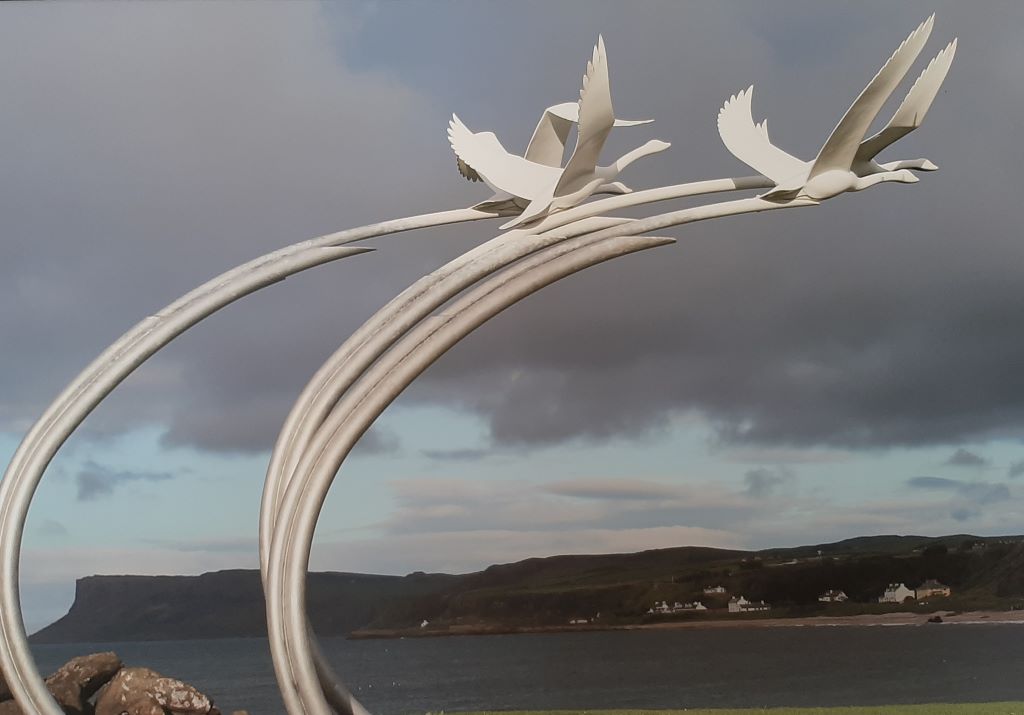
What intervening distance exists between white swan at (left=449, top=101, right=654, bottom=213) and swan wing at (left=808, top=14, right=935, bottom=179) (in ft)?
6.59

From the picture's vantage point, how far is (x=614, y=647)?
137375 millimetres

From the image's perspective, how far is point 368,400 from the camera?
10.9 meters

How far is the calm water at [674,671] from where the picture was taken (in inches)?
2655

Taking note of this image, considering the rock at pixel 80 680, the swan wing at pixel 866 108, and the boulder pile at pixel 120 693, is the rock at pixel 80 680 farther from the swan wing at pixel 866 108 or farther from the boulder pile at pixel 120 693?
the swan wing at pixel 866 108

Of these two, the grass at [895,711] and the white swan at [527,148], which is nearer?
the white swan at [527,148]

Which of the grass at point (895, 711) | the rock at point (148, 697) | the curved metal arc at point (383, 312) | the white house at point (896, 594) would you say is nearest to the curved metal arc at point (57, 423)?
the curved metal arc at point (383, 312)

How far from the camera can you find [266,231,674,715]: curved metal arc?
10516 millimetres

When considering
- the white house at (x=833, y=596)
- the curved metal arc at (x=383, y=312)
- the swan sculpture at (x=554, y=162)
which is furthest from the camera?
the white house at (x=833, y=596)

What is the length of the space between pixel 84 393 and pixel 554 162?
17.6ft

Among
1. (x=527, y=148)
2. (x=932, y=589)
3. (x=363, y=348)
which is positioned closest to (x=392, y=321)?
(x=363, y=348)

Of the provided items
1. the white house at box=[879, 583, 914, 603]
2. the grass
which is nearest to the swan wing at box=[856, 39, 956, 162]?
the grass

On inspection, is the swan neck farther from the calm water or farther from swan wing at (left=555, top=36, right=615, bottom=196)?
the calm water

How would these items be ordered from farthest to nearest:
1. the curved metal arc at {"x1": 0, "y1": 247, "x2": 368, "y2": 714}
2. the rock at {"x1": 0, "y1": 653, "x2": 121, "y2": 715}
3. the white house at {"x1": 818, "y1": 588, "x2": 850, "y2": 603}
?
the white house at {"x1": 818, "y1": 588, "x2": 850, "y2": 603} < the rock at {"x1": 0, "y1": 653, "x2": 121, "y2": 715} < the curved metal arc at {"x1": 0, "y1": 247, "x2": 368, "y2": 714}

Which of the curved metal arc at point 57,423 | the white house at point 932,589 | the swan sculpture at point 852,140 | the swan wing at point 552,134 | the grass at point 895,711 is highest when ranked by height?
the white house at point 932,589
